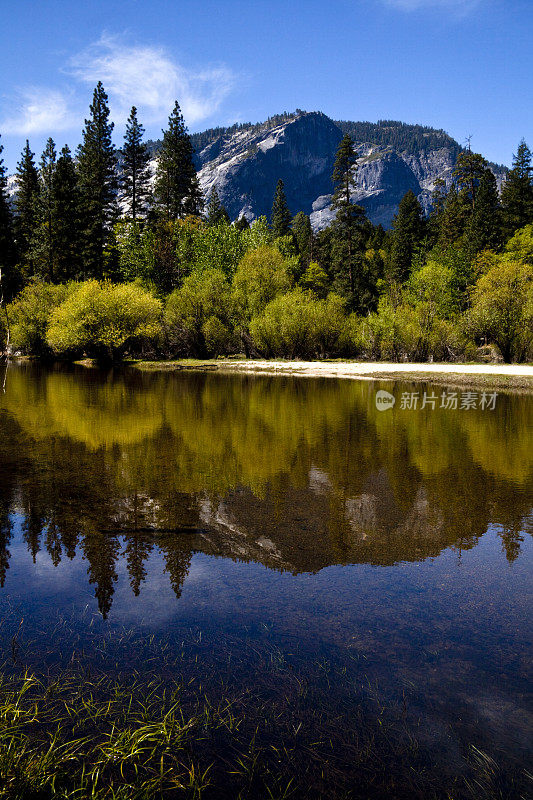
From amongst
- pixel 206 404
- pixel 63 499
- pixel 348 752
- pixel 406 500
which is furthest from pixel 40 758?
pixel 206 404

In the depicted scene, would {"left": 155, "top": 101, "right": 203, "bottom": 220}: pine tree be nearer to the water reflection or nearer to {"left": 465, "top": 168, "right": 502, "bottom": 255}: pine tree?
{"left": 465, "top": 168, "right": 502, "bottom": 255}: pine tree

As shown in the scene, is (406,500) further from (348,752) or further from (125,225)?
(125,225)

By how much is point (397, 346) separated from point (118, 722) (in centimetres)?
4920

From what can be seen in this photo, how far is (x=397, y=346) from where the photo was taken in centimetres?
4984

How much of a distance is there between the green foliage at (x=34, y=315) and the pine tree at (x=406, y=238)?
52240 millimetres

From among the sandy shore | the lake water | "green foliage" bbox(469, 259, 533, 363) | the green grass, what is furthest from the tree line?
the green grass

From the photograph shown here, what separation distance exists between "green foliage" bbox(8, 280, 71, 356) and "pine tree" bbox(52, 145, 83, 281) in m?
9.34

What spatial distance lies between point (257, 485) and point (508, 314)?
A: 42319mm

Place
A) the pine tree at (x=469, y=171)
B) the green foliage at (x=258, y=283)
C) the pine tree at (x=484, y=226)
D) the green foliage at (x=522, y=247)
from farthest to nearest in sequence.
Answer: the pine tree at (x=469, y=171), the pine tree at (x=484, y=226), the green foliage at (x=522, y=247), the green foliage at (x=258, y=283)

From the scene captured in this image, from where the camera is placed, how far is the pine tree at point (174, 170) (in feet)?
251

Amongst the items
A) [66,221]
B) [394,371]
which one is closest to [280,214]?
[66,221]

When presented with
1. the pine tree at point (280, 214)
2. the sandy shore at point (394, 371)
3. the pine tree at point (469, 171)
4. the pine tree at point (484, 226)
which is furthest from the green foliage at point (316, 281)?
the sandy shore at point (394, 371)

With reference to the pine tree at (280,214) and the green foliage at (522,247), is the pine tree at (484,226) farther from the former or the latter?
the pine tree at (280,214)

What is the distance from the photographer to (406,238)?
84750 mm
